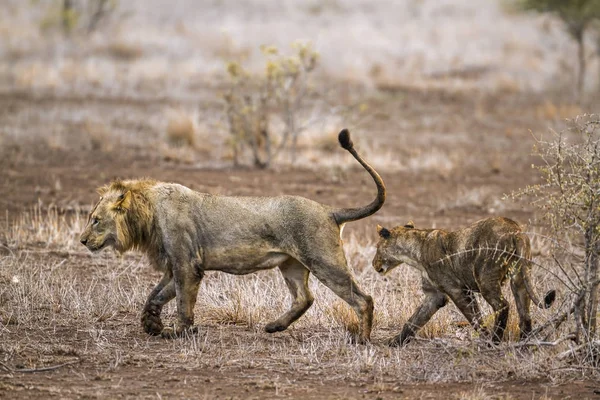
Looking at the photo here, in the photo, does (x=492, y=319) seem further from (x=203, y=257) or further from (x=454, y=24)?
(x=454, y=24)

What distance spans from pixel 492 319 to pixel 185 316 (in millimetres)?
2438

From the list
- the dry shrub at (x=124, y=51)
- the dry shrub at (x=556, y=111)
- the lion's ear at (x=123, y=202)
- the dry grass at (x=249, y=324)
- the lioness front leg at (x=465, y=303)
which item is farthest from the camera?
the dry shrub at (x=124, y=51)

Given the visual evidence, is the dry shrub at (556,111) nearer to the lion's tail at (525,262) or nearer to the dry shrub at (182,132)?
the dry shrub at (182,132)

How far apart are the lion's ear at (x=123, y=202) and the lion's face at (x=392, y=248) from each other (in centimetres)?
208

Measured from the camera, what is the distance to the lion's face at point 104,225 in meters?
7.93

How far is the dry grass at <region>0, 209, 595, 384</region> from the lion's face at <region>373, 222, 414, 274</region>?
525mm

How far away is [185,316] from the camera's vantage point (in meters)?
7.83

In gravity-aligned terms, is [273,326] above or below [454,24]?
below

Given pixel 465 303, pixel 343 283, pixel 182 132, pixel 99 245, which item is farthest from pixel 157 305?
pixel 182 132

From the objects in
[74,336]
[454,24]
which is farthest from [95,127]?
[454,24]

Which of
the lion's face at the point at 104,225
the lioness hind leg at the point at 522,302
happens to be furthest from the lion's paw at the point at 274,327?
the lioness hind leg at the point at 522,302

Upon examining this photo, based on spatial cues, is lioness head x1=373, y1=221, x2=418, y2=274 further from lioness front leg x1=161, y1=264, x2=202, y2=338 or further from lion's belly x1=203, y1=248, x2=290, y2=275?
lioness front leg x1=161, y1=264, x2=202, y2=338

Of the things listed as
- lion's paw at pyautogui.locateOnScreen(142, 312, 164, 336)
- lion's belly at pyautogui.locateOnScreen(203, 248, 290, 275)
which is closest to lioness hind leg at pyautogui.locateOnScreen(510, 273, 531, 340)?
lion's belly at pyautogui.locateOnScreen(203, 248, 290, 275)

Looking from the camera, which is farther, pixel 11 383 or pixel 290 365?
pixel 290 365
